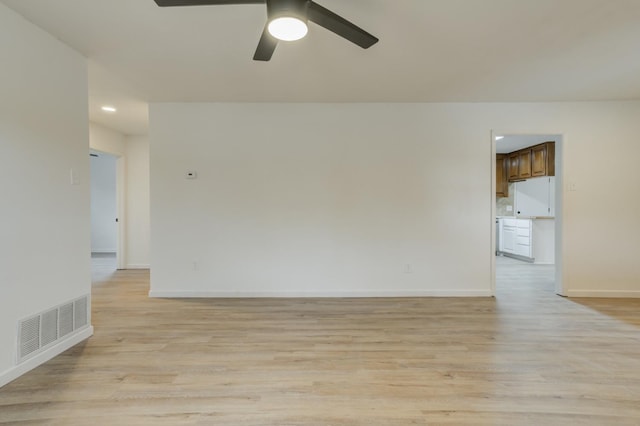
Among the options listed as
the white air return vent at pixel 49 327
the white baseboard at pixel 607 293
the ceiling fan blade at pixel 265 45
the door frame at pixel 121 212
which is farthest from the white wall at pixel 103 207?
the white baseboard at pixel 607 293

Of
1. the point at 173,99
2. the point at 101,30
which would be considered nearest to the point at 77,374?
the point at 101,30

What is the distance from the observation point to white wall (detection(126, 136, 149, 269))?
5.48 meters

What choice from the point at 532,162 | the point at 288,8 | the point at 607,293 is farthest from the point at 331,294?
the point at 532,162

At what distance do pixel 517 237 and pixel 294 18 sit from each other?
672 cm

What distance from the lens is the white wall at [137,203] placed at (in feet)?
18.0

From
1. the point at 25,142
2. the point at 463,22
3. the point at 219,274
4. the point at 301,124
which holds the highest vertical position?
the point at 463,22

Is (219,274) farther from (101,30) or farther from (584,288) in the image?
(584,288)

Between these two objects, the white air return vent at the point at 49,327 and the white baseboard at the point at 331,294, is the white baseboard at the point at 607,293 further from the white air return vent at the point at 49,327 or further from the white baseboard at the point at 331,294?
the white air return vent at the point at 49,327

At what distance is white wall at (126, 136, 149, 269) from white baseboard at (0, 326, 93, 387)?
124 inches

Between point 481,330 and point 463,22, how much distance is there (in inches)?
100

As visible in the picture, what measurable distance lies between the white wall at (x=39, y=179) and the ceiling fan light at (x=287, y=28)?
6.01 feet

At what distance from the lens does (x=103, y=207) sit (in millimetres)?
7492

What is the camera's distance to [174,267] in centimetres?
375

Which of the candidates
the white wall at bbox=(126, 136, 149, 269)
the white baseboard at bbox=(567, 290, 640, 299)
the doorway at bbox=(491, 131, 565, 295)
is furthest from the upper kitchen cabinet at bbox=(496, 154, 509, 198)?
the white wall at bbox=(126, 136, 149, 269)
